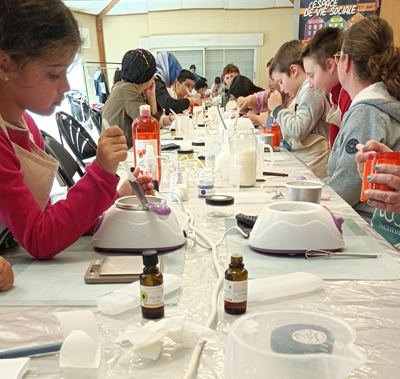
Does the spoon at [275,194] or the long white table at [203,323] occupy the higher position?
the long white table at [203,323]

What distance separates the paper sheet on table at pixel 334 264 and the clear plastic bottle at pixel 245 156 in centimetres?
58

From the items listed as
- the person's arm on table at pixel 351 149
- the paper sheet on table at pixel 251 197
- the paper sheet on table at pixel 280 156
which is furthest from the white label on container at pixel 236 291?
the paper sheet on table at pixel 280 156

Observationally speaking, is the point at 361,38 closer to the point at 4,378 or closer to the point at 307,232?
the point at 307,232

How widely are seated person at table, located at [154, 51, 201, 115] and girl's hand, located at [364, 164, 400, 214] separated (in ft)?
10.6

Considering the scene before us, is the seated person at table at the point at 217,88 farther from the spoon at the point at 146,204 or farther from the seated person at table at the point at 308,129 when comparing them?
the spoon at the point at 146,204

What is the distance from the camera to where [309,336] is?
405 millimetres

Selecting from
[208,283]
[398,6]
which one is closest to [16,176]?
[208,283]

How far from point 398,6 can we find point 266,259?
13.2 ft

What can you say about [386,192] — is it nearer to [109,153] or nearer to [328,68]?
[109,153]

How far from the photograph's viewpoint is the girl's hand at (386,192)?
3.10ft

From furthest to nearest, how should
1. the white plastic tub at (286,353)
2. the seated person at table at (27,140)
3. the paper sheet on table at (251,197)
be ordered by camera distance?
the paper sheet on table at (251,197)
the seated person at table at (27,140)
the white plastic tub at (286,353)

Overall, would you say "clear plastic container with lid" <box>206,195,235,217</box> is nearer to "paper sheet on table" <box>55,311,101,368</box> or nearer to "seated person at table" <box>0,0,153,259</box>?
"seated person at table" <box>0,0,153,259</box>

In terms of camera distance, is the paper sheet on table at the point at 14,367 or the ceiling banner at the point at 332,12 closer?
the paper sheet on table at the point at 14,367

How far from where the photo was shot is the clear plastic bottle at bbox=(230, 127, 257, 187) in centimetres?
144
